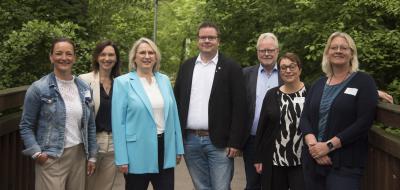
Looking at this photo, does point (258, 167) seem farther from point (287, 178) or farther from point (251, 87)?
point (251, 87)

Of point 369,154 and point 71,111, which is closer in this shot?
point 71,111

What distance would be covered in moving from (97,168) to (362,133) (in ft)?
8.29

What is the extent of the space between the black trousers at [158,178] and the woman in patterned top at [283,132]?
949 mm

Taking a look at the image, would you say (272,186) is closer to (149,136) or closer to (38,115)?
(149,136)

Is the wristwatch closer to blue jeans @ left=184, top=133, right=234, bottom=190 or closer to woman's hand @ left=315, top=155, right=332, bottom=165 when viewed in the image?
woman's hand @ left=315, top=155, right=332, bottom=165

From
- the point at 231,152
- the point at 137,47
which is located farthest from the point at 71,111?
the point at 231,152

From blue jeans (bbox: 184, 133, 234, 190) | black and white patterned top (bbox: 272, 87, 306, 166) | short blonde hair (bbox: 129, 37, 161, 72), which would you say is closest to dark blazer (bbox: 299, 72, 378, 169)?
black and white patterned top (bbox: 272, 87, 306, 166)

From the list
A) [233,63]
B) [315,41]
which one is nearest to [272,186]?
[233,63]

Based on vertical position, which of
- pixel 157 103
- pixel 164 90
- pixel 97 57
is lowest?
pixel 157 103

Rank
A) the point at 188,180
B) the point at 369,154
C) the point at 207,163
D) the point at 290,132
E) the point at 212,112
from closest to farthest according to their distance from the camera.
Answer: the point at 369,154
the point at 290,132
the point at 212,112
the point at 207,163
the point at 188,180

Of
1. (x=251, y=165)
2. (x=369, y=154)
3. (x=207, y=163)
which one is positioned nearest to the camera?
(x=369, y=154)

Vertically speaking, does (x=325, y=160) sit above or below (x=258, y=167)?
above

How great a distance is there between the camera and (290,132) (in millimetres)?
4938

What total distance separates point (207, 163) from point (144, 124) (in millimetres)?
954
